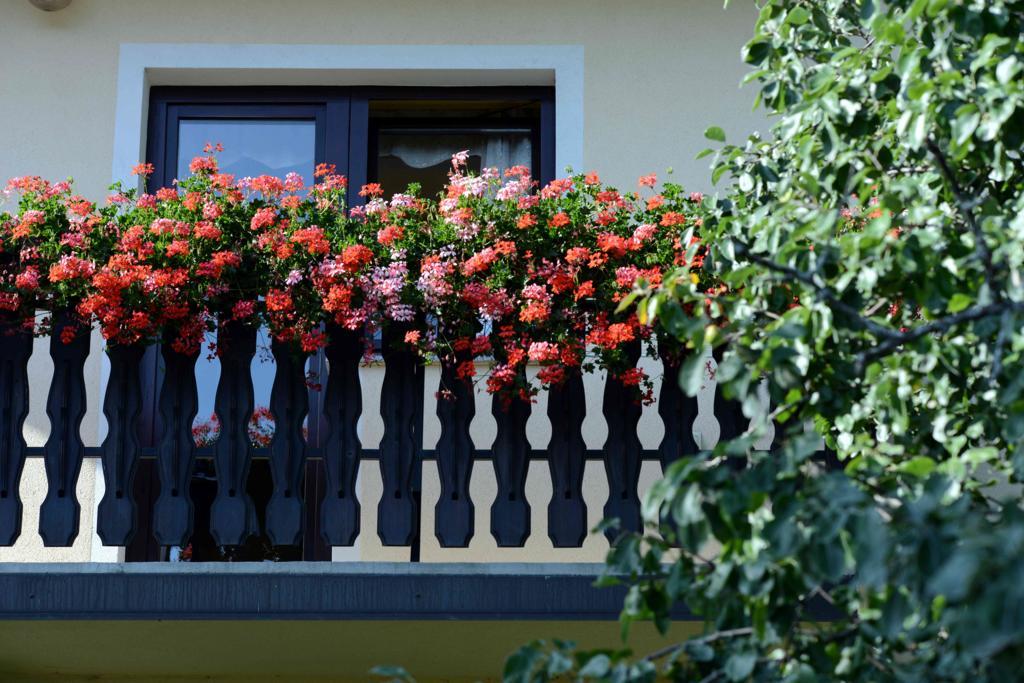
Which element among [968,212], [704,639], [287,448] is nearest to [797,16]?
[968,212]

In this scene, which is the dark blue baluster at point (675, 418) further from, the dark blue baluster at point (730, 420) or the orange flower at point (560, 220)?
the orange flower at point (560, 220)

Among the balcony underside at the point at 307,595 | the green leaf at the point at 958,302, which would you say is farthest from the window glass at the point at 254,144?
the green leaf at the point at 958,302

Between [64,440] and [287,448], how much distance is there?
2.98ft

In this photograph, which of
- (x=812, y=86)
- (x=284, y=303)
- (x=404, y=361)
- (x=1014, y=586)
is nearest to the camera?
(x=1014, y=586)

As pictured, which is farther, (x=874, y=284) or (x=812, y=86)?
(x=812, y=86)

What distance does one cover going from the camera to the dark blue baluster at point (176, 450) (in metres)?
5.42

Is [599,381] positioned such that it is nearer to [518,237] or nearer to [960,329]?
[518,237]

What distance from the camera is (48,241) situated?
17.8 feet

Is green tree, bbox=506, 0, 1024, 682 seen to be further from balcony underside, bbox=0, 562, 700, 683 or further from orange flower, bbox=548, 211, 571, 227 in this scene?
balcony underside, bbox=0, 562, 700, 683

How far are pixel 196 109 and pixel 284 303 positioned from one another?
→ 300cm

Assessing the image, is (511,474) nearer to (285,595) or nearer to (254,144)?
(285,595)

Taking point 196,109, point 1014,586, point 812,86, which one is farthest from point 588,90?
point 1014,586

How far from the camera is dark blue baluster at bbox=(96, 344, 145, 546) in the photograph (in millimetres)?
5414

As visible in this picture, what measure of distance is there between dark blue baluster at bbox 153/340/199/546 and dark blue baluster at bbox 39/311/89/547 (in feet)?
1.06
